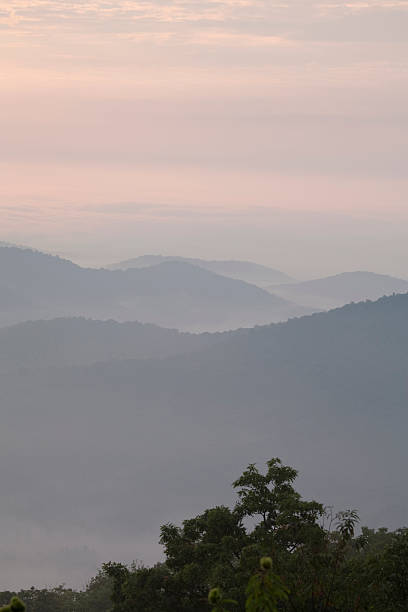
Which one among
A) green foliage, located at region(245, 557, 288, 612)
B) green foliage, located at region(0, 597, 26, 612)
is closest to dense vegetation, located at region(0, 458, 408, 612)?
green foliage, located at region(245, 557, 288, 612)

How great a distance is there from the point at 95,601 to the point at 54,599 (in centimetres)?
443

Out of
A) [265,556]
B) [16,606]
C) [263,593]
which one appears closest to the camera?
[16,606]

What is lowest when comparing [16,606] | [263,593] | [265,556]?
[16,606]

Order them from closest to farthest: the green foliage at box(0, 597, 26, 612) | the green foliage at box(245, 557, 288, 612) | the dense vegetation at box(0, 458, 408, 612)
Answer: the green foliage at box(0, 597, 26, 612) < the green foliage at box(245, 557, 288, 612) < the dense vegetation at box(0, 458, 408, 612)

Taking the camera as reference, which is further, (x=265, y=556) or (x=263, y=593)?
(x=265, y=556)

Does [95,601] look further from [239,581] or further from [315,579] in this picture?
[315,579]

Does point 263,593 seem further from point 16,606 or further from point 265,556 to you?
point 265,556

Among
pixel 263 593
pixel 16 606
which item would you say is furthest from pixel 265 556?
pixel 16 606

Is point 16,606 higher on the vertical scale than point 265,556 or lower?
lower

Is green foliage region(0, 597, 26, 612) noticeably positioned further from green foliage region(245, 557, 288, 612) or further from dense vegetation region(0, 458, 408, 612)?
dense vegetation region(0, 458, 408, 612)

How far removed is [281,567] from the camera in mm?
39875

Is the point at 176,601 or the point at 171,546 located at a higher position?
the point at 171,546

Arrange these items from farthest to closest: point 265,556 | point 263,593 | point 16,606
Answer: point 265,556 → point 263,593 → point 16,606

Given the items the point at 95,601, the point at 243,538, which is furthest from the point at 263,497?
the point at 95,601
